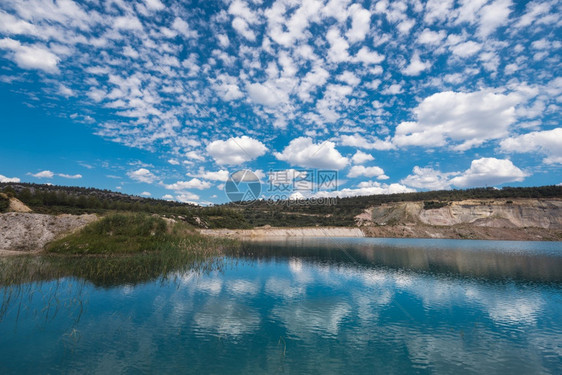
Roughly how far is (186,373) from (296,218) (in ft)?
336

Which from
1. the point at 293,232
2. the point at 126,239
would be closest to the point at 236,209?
the point at 293,232

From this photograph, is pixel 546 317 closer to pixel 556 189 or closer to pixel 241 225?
pixel 241 225

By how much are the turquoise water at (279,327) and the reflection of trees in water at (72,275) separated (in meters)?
0.17

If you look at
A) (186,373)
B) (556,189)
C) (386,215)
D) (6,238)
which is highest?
(556,189)

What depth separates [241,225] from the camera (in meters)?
82.2

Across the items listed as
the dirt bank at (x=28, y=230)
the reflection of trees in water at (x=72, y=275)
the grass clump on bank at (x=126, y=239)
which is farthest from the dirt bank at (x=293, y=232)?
the reflection of trees in water at (x=72, y=275)

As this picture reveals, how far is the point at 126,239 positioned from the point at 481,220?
107 meters

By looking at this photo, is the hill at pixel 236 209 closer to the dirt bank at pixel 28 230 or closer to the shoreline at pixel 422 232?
the shoreline at pixel 422 232

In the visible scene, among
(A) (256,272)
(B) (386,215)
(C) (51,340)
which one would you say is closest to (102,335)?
(C) (51,340)

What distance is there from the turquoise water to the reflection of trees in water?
0.54 ft

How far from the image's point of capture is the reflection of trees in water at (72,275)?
14211mm

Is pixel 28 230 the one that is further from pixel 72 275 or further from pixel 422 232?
pixel 422 232

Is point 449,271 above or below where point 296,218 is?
below

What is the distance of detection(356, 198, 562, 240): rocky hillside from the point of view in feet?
284
